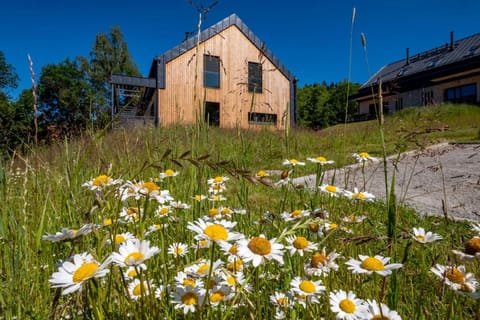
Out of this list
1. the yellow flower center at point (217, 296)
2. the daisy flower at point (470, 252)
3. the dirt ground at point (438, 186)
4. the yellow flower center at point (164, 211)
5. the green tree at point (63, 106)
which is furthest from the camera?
the dirt ground at point (438, 186)

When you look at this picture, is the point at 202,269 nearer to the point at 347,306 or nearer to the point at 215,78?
the point at 347,306

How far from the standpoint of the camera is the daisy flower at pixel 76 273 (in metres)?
0.48

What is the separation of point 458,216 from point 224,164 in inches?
113

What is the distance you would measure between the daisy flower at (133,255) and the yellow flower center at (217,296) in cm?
22

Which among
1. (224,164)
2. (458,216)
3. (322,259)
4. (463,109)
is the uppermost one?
(463,109)

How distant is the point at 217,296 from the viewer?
0.69 m

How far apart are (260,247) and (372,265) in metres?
0.26

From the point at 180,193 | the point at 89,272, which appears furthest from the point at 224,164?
the point at 180,193

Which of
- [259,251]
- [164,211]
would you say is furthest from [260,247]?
[164,211]

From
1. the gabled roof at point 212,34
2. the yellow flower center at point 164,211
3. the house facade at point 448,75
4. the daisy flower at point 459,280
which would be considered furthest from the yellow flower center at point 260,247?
the house facade at point 448,75

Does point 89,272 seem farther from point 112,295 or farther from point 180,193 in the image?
point 180,193

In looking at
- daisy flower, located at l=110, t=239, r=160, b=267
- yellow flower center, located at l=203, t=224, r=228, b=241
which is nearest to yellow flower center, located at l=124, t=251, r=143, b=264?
daisy flower, located at l=110, t=239, r=160, b=267

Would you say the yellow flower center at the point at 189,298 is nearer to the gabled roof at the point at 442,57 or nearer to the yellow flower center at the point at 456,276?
the yellow flower center at the point at 456,276

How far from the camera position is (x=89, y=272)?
1.66 feet
